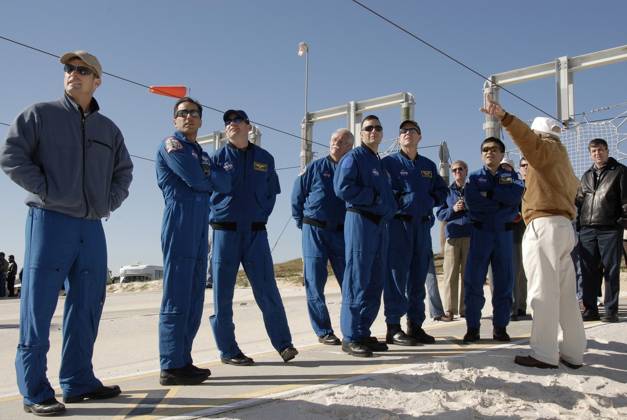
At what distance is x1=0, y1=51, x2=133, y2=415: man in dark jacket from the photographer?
314cm

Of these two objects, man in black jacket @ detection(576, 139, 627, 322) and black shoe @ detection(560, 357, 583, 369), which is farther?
man in black jacket @ detection(576, 139, 627, 322)

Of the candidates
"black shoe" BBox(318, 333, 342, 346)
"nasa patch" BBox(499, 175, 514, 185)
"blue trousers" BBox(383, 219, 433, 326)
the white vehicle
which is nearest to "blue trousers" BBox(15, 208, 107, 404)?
"black shoe" BBox(318, 333, 342, 346)

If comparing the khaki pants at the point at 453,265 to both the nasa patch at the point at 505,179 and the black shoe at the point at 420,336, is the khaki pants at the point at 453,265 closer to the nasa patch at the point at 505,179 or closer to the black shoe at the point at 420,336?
the nasa patch at the point at 505,179

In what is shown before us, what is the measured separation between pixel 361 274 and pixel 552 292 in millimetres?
1481

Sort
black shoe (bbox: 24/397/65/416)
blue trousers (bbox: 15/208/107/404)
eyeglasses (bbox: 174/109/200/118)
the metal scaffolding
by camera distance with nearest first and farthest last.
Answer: black shoe (bbox: 24/397/65/416), blue trousers (bbox: 15/208/107/404), eyeglasses (bbox: 174/109/200/118), the metal scaffolding

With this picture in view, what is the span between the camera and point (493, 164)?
5.69 m

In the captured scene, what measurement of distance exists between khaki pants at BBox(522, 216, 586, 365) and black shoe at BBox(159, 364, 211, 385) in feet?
8.03

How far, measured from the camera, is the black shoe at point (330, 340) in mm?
5332

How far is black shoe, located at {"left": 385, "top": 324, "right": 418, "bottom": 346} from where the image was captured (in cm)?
523

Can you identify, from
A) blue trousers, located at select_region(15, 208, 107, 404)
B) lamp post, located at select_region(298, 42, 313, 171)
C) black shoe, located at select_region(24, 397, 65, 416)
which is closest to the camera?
black shoe, located at select_region(24, 397, 65, 416)

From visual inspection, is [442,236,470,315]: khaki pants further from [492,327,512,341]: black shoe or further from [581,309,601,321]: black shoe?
[492,327,512,341]: black shoe

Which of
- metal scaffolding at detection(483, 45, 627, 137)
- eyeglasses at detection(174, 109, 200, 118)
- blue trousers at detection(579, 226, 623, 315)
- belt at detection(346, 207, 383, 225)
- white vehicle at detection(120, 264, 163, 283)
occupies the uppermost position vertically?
metal scaffolding at detection(483, 45, 627, 137)

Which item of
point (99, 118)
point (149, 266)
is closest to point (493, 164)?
point (99, 118)

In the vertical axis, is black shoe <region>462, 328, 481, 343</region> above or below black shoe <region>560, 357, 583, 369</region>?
above
